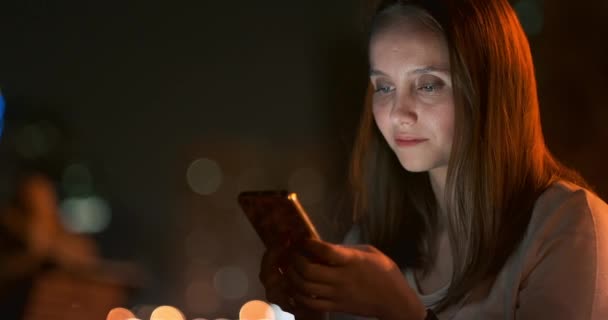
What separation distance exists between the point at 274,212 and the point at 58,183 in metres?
2.77

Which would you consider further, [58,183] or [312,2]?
[312,2]

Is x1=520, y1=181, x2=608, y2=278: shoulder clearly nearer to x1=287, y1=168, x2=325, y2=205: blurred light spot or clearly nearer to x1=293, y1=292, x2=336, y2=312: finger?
x1=293, y1=292, x2=336, y2=312: finger

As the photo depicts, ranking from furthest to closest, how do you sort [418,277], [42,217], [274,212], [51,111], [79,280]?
[51,111], [42,217], [79,280], [418,277], [274,212]

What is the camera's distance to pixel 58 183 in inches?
143

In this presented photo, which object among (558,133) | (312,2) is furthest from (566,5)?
(312,2)

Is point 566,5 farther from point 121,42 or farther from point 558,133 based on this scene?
point 121,42

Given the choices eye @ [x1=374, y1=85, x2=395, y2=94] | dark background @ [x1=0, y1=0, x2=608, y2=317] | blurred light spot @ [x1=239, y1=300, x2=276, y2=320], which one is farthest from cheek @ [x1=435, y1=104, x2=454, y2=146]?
blurred light spot @ [x1=239, y1=300, x2=276, y2=320]

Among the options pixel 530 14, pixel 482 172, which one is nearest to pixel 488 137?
pixel 482 172

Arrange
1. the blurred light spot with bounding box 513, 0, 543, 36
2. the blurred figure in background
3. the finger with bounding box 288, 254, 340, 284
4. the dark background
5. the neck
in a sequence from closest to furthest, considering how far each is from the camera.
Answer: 1. the finger with bounding box 288, 254, 340, 284
2. the neck
3. the blurred figure in background
4. the blurred light spot with bounding box 513, 0, 543, 36
5. the dark background

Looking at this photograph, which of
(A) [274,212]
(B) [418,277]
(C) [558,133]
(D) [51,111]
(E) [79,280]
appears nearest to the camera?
(A) [274,212]

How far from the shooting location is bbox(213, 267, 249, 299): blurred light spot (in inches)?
156

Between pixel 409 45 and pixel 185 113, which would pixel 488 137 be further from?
pixel 185 113

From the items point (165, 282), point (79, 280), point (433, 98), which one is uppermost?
point (433, 98)

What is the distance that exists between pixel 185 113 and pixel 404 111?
8.36 feet
